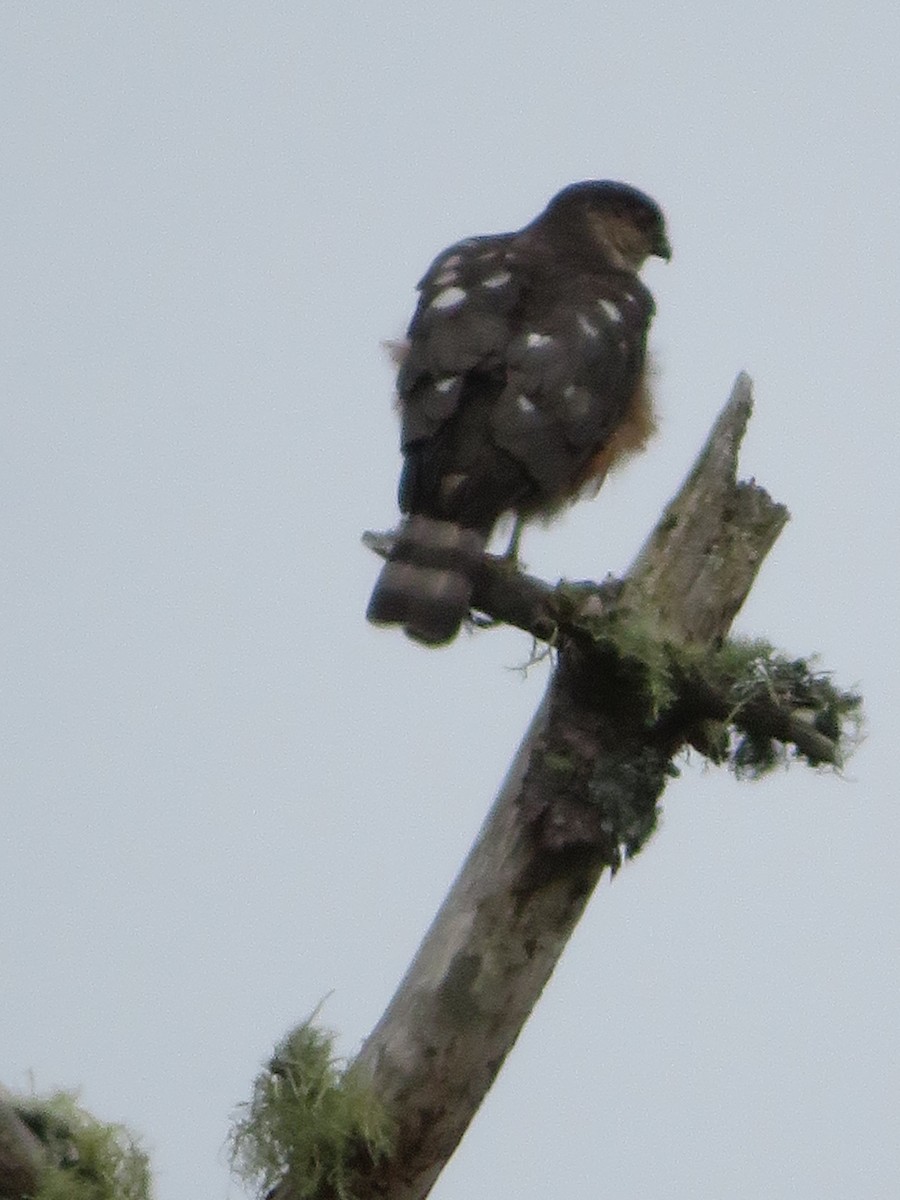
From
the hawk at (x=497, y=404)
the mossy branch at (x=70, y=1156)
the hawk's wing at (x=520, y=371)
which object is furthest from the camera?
the hawk's wing at (x=520, y=371)

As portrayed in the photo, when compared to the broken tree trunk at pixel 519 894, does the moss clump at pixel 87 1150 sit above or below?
below

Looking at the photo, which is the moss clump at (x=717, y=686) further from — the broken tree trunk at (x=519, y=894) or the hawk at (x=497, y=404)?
the hawk at (x=497, y=404)

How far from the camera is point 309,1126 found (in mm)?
4008

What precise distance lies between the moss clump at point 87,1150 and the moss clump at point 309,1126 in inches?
9.1

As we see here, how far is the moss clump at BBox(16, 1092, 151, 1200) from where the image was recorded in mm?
4094

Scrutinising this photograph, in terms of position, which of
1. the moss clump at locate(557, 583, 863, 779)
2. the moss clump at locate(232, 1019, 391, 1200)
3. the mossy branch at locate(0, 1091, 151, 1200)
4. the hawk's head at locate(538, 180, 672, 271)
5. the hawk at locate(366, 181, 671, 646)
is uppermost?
the hawk's head at locate(538, 180, 672, 271)

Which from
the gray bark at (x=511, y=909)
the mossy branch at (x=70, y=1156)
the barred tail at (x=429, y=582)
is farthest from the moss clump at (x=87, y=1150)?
the barred tail at (x=429, y=582)

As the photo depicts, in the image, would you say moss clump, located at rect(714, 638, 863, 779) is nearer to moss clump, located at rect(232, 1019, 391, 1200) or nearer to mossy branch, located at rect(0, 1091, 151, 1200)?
moss clump, located at rect(232, 1019, 391, 1200)

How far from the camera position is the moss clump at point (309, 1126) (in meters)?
4.01

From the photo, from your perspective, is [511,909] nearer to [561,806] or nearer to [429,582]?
[561,806]

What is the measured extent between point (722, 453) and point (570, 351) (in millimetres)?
854

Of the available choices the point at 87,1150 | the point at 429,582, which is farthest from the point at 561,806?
the point at 87,1150

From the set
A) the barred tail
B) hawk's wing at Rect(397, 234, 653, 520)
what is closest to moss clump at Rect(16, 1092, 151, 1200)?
the barred tail

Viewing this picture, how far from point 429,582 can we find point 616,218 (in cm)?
263
